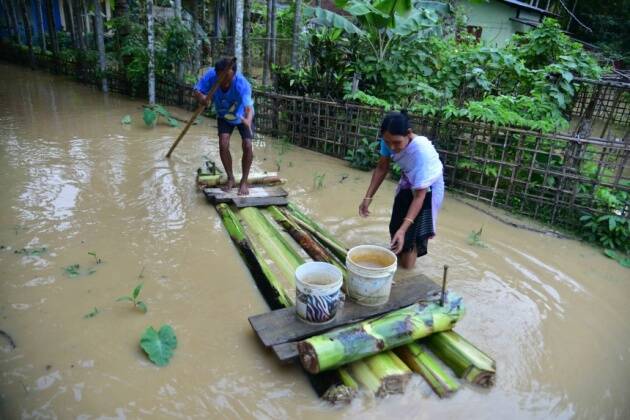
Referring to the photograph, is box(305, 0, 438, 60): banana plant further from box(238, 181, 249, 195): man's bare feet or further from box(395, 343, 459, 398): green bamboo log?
box(395, 343, 459, 398): green bamboo log

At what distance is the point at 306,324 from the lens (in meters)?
2.54

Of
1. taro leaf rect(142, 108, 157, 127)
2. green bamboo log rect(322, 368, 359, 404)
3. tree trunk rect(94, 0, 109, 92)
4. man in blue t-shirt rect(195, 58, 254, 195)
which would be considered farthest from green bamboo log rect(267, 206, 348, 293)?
tree trunk rect(94, 0, 109, 92)

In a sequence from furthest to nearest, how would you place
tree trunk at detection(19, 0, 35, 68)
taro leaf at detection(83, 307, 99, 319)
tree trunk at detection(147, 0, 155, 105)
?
1. tree trunk at detection(19, 0, 35, 68)
2. tree trunk at detection(147, 0, 155, 105)
3. taro leaf at detection(83, 307, 99, 319)

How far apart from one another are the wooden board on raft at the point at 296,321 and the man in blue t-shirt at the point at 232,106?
2.38 meters

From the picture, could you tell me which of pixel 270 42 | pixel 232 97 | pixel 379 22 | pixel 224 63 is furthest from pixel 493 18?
pixel 224 63

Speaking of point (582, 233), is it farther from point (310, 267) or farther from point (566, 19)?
point (566, 19)

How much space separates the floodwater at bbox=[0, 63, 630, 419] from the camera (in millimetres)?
2260

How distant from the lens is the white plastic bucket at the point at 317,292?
2428 millimetres

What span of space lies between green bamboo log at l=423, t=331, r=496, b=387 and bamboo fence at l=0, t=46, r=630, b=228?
10.0 ft

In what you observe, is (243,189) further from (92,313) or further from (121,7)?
(121,7)

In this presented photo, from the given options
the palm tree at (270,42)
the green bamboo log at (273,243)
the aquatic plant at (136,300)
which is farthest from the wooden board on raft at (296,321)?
the palm tree at (270,42)

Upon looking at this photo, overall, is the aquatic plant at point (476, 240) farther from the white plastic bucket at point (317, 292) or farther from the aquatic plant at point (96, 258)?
the aquatic plant at point (96, 258)

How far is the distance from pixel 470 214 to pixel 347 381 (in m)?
3.38

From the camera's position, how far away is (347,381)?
2.33 meters
